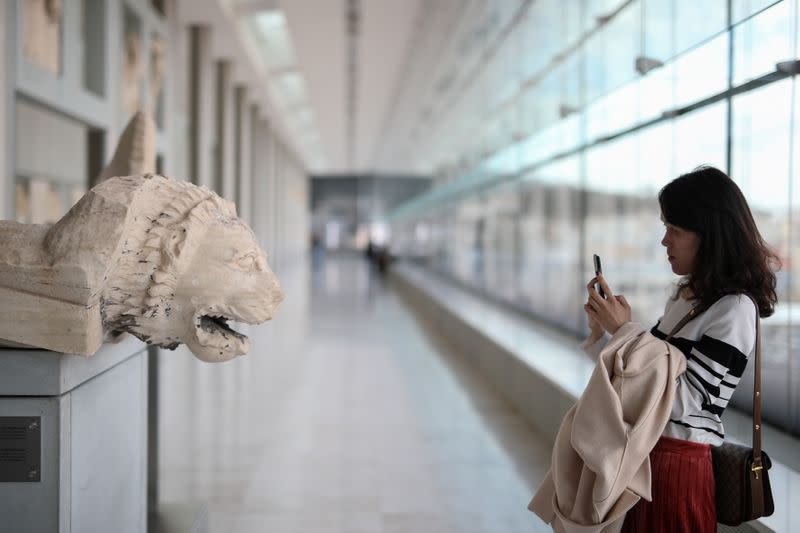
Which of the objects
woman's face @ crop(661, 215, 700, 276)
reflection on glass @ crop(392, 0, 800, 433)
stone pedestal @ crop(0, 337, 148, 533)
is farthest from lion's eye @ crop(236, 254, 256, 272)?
reflection on glass @ crop(392, 0, 800, 433)

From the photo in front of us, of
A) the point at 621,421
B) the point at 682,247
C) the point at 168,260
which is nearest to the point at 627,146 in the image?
the point at 682,247

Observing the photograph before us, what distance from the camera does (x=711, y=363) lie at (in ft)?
6.70

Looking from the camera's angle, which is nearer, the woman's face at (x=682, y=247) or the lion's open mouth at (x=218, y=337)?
the woman's face at (x=682, y=247)

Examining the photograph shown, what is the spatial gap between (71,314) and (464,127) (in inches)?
661

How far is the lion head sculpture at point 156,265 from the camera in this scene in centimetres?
227

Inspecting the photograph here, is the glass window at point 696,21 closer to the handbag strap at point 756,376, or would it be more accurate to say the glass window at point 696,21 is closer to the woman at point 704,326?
the woman at point 704,326

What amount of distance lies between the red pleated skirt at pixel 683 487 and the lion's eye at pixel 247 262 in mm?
1520

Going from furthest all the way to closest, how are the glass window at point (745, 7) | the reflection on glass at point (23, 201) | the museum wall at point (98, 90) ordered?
the reflection on glass at point (23, 201), the museum wall at point (98, 90), the glass window at point (745, 7)

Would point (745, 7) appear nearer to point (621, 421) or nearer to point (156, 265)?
point (621, 421)

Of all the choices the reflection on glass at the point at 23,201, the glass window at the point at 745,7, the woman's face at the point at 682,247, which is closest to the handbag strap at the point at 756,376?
the woman's face at the point at 682,247

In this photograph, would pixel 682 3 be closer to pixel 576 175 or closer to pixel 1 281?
pixel 576 175

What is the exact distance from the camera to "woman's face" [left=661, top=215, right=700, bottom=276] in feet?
7.11

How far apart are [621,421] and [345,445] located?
392cm

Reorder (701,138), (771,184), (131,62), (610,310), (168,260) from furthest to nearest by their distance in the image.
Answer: (131,62)
(701,138)
(771,184)
(168,260)
(610,310)
